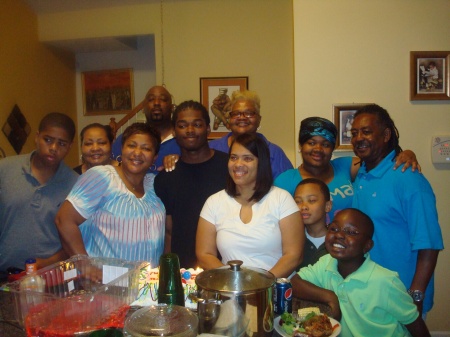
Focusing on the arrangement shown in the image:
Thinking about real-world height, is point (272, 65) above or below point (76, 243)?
above

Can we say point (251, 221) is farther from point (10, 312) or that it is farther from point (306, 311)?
point (10, 312)

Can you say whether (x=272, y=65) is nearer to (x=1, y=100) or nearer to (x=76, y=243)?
(x=1, y=100)

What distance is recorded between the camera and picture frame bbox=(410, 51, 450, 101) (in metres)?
2.59

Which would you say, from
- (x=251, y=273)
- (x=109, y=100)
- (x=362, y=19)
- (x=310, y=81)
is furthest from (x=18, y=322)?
(x=109, y=100)

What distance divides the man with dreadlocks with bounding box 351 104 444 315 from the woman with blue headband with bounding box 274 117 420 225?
4.3 inches

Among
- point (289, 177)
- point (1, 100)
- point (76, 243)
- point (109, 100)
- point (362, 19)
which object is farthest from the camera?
point (109, 100)

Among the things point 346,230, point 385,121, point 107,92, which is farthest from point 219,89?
point 346,230

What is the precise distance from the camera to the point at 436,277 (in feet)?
8.84

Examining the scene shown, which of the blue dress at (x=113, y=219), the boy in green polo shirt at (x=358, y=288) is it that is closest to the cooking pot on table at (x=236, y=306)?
the boy in green polo shirt at (x=358, y=288)

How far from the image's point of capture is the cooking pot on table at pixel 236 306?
3.23 ft

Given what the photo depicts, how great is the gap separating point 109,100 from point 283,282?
4566mm

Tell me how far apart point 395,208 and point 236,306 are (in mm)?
1054

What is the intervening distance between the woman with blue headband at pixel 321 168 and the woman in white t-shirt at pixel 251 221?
391 mm

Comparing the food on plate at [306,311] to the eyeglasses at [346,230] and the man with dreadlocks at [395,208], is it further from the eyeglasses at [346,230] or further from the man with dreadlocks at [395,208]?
the man with dreadlocks at [395,208]
